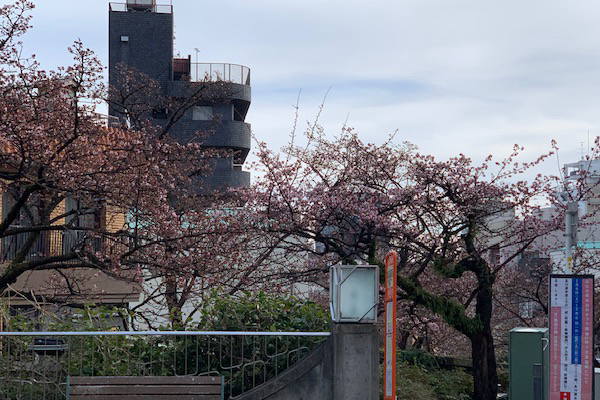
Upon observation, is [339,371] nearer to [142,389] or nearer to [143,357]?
[142,389]

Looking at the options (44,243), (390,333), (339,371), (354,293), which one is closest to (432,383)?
(339,371)

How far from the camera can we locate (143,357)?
9836mm

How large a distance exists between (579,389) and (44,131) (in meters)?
9.27

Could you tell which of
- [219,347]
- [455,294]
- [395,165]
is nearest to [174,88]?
[455,294]

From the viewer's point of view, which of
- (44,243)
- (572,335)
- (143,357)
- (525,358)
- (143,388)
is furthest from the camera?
(44,243)

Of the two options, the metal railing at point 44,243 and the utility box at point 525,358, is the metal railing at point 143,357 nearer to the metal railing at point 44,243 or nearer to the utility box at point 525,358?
the utility box at point 525,358

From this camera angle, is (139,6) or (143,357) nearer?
(143,357)

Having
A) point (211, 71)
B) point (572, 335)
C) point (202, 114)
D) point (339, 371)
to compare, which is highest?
point (211, 71)

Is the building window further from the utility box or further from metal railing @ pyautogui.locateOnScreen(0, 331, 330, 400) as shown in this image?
metal railing @ pyautogui.locateOnScreen(0, 331, 330, 400)

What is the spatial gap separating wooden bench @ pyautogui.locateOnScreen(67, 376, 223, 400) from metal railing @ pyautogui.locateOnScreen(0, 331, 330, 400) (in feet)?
0.96

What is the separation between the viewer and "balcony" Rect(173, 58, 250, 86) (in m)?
52.1

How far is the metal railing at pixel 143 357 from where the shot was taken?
956 centimetres

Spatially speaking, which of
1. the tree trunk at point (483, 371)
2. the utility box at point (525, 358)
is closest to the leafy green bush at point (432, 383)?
the tree trunk at point (483, 371)

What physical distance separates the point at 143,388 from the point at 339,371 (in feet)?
6.85
